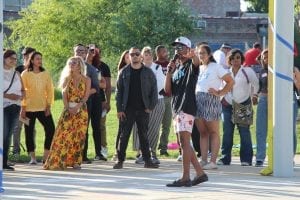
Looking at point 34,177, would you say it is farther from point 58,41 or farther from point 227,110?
point 58,41

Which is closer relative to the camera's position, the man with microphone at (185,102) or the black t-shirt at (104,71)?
the man with microphone at (185,102)

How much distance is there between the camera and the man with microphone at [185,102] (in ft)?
38.1

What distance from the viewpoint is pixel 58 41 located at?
49.4 metres

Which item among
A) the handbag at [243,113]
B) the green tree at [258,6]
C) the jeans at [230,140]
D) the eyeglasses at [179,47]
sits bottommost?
the jeans at [230,140]

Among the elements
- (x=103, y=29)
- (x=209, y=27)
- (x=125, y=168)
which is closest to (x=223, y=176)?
(x=125, y=168)

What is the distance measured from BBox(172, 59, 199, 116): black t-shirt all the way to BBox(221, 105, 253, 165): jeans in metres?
3.21

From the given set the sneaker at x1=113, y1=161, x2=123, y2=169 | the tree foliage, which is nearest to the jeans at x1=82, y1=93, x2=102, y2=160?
the sneaker at x1=113, y1=161, x2=123, y2=169

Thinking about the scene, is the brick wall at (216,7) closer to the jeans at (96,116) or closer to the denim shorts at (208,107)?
the jeans at (96,116)

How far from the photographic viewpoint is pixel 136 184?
1206 centimetres

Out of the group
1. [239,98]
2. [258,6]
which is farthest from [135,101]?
[258,6]

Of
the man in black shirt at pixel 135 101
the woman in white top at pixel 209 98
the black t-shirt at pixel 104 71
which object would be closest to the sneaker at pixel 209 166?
the woman in white top at pixel 209 98

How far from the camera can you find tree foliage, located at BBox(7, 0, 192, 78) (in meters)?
44.4

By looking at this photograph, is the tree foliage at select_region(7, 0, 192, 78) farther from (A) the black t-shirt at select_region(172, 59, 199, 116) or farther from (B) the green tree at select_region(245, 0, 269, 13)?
(A) the black t-shirt at select_region(172, 59, 199, 116)

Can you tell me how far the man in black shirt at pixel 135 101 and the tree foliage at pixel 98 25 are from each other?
2957 cm
